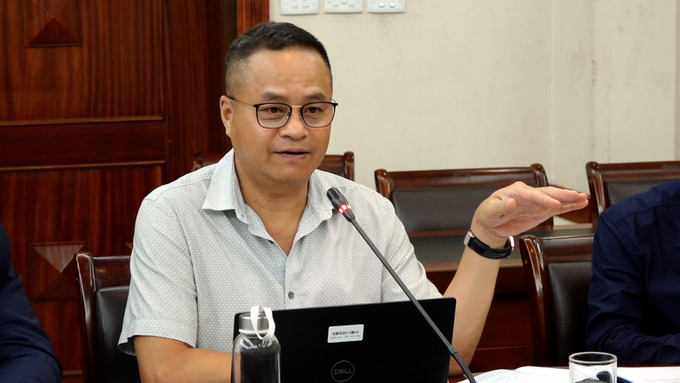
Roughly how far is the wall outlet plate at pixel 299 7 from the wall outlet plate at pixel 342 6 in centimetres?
5

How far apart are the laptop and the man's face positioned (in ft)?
1.63

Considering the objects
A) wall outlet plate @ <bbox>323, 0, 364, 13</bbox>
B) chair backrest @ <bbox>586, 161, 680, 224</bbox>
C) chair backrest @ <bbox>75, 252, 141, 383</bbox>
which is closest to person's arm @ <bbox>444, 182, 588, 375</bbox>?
chair backrest @ <bbox>75, 252, 141, 383</bbox>

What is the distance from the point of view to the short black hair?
1609 millimetres

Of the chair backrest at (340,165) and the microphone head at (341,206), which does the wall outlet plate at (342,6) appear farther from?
the microphone head at (341,206)

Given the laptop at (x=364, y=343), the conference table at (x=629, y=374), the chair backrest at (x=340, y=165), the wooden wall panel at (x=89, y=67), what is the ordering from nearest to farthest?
the laptop at (x=364, y=343)
the conference table at (x=629, y=374)
the chair backrest at (x=340, y=165)
the wooden wall panel at (x=89, y=67)

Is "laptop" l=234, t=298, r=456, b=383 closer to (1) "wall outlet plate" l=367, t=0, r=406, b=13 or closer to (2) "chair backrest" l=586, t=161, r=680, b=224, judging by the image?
(2) "chair backrest" l=586, t=161, r=680, b=224

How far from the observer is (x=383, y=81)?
144 inches

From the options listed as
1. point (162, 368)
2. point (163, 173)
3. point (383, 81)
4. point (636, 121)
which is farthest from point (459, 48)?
point (162, 368)

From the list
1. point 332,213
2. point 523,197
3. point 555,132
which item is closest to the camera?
point 523,197

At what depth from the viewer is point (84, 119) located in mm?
3438

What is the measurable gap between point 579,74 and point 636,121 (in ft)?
1.05

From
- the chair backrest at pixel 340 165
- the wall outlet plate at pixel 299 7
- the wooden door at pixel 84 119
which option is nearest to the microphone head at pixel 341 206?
the chair backrest at pixel 340 165

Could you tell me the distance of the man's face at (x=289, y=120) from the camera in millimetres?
1578

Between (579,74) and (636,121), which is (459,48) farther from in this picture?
(636,121)
